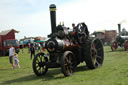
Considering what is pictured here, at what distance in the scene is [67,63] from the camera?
719 cm

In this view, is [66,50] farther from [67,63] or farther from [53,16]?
[53,16]

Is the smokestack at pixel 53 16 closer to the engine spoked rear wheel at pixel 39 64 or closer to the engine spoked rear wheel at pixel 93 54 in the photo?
the engine spoked rear wheel at pixel 39 64

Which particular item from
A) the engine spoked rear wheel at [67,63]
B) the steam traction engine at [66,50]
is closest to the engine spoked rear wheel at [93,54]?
the steam traction engine at [66,50]

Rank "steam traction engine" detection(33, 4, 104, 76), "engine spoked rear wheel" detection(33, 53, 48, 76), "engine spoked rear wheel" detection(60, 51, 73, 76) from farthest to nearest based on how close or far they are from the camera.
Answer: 1. "engine spoked rear wheel" detection(33, 53, 48, 76)
2. "steam traction engine" detection(33, 4, 104, 76)
3. "engine spoked rear wheel" detection(60, 51, 73, 76)

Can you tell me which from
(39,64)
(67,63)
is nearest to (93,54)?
(67,63)

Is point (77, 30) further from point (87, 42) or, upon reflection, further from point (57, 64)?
point (57, 64)

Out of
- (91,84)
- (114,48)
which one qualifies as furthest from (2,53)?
(91,84)

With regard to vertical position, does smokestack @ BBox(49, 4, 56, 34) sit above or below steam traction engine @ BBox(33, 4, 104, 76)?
above

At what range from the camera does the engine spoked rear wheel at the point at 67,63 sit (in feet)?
22.4

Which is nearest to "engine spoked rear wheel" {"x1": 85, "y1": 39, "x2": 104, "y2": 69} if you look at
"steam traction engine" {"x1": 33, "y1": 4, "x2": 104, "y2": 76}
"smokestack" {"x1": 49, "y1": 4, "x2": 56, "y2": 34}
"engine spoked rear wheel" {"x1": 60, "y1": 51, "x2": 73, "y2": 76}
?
"steam traction engine" {"x1": 33, "y1": 4, "x2": 104, "y2": 76}

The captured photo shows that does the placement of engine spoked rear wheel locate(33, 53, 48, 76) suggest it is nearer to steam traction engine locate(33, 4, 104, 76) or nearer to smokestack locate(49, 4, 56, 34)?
steam traction engine locate(33, 4, 104, 76)

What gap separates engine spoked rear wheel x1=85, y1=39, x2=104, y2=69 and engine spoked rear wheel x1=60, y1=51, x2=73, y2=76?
0.96 meters

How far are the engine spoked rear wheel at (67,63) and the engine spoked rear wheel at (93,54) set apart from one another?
961 millimetres

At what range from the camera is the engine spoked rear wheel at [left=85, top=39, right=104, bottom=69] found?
8.23 meters
